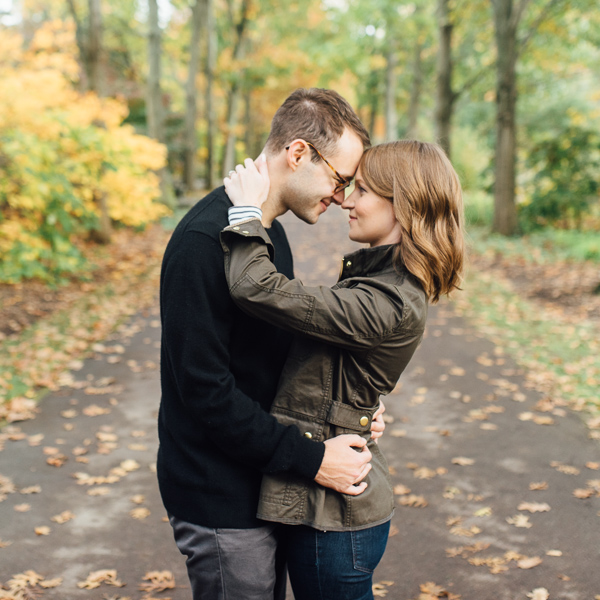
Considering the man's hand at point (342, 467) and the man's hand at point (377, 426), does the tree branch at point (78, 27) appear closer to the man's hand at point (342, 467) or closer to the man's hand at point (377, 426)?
the man's hand at point (377, 426)

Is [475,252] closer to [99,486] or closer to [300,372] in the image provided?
[99,486]

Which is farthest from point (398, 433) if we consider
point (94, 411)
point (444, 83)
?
point (444, 83)

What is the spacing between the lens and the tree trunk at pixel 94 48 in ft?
43.8

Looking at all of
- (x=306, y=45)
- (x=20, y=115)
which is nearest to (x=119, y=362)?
(x=20, y=115)

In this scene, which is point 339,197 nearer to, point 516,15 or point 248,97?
point 516,15

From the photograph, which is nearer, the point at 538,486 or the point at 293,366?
the point at 293,366

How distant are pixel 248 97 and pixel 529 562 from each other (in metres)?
33.4

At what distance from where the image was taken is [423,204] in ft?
6.44

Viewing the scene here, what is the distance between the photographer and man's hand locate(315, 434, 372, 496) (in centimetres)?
190

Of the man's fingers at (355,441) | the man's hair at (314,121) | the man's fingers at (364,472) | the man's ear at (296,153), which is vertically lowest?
the man's fingers at (364,472)

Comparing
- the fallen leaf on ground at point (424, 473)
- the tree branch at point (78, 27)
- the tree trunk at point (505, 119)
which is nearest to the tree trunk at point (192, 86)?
the tree branch at point (78, 27)

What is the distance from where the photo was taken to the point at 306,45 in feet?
82.8

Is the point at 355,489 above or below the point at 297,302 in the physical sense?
below

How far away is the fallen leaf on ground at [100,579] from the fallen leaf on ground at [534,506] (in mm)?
2902
